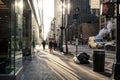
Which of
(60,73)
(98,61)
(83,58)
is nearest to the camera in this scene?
(60,73)

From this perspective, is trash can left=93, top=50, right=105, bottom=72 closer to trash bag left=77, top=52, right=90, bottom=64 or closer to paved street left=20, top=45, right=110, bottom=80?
paved street left=20, top=45, right=110, bottom=80

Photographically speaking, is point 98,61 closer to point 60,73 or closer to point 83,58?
point 60,73

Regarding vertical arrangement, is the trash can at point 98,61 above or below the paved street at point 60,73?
above

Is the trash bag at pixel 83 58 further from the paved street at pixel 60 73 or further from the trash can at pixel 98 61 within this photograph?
the trash can at pixel 98 61

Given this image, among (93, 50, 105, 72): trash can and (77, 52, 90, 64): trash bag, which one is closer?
(93, 50, 105, 72): trash can

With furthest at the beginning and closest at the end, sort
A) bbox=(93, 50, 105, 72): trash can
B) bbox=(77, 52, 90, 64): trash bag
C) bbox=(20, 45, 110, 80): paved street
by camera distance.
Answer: bbox=(77, 52, 90, 64): trash bag < bbox=(93, 50, 105, 72): trash can < bbox=(20, 45, 110, 80): paved street

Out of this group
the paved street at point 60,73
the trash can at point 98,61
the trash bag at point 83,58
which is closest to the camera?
the paved street at point 60,73

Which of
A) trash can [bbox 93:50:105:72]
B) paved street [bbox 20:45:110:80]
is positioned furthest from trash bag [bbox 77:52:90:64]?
trash can [bbox 93:50:105:72]

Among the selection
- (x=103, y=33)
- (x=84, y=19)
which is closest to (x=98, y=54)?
(x=103, y=33)

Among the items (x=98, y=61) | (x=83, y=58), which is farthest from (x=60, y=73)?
(x=83, y=58)

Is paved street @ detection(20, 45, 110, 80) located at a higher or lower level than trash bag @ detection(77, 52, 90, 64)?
lower

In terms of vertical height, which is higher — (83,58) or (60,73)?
(83,58)

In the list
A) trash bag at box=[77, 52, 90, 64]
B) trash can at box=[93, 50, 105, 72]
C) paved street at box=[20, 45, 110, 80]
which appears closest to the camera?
paved street at box=[20, 45, 110, 80]

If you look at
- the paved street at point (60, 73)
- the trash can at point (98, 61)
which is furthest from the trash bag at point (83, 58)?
the trash can at point (98, 61)
